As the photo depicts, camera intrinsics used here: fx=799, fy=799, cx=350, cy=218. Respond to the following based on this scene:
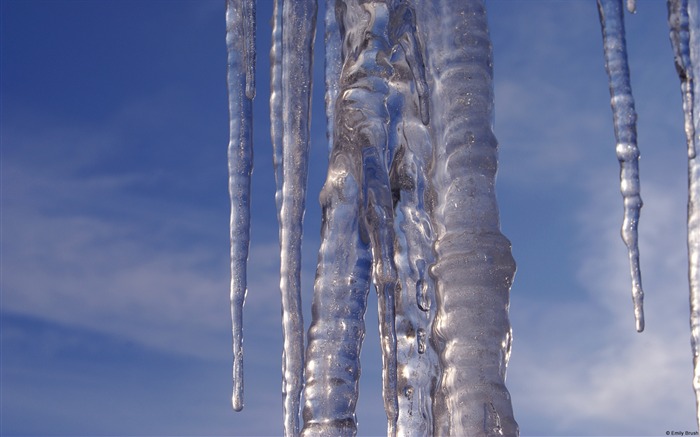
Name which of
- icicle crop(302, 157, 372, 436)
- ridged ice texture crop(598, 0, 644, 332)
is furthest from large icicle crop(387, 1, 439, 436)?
ridged ice texture crop(598, 0, 644, 332)

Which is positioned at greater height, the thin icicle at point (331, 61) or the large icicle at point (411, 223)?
the thin icicle at point (331, 61)

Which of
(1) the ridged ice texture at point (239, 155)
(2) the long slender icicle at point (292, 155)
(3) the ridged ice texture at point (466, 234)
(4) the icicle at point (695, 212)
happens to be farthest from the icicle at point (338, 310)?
(4) the icicle at point (695, 212)

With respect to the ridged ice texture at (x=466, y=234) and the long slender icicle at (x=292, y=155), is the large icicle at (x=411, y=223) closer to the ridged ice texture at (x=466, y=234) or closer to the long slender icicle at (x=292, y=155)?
the ridged ice texture at (x=466, y=234)

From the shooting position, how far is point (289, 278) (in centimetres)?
281

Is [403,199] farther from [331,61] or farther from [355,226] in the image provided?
[331,61]

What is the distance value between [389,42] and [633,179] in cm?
96

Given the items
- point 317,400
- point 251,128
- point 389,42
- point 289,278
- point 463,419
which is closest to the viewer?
point 463,419

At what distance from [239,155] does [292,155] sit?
28 cm

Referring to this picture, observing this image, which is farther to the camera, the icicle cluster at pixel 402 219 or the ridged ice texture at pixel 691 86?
the ridged ice texture at pixel 691 86

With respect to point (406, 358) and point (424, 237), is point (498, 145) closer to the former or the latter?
point (424, 237)

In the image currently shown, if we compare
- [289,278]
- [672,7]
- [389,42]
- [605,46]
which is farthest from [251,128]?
[672,7]

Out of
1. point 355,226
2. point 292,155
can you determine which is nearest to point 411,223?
point 355,226

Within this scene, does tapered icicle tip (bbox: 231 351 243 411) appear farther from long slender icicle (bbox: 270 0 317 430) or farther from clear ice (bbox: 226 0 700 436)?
long slender icicle (bbox: 270 0 317 430)

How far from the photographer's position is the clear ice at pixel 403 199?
6.51 ft
